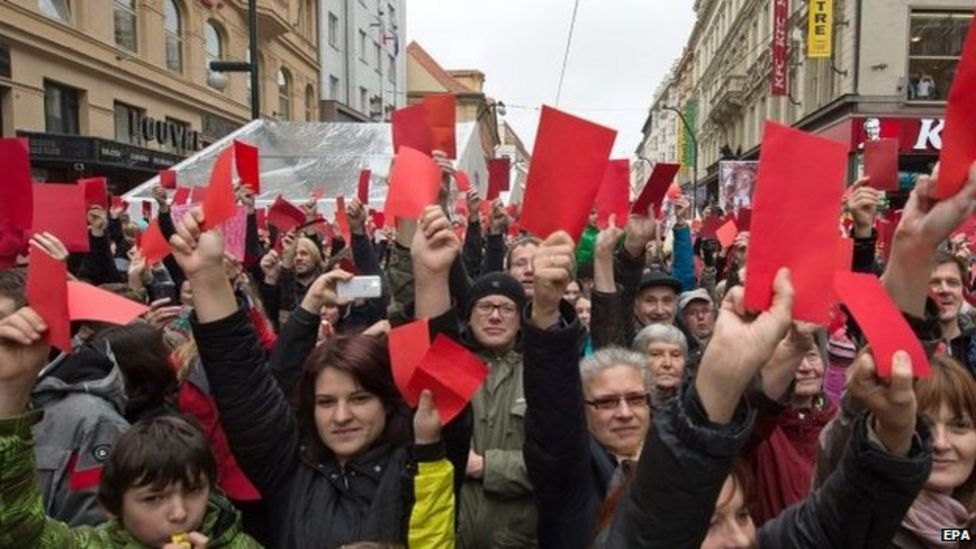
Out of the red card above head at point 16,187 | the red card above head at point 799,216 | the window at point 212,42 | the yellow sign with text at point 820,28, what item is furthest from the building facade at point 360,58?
the red card above head at point 799,216

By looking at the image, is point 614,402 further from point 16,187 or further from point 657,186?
point 16,187

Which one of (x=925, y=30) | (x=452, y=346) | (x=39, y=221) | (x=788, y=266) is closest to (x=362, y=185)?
(x=39, y=221)

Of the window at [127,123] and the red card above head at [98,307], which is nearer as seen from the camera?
the red card above head at [98,307]

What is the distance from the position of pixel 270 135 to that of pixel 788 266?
11628mm

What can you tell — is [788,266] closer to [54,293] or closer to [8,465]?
[54,293]

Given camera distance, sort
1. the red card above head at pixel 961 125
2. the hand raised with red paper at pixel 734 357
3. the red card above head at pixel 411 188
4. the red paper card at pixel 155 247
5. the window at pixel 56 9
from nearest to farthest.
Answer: the hand raised with red paper at pixel 734 357 → the red card above head at pixel 961 125 → the red card above head at pixel 411 188 → the red paper card at pixel 155 247 → the window at pixel 56 9

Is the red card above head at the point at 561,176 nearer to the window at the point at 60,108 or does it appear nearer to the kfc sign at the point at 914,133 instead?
the window at the point at 60,108

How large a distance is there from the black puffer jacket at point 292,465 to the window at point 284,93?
Result: 2443 cm

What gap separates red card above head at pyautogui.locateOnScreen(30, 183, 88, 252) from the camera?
105 inches

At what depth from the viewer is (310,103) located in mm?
28141

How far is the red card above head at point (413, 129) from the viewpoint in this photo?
9.87ft

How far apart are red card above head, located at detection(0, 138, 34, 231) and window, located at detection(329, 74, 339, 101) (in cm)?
2844

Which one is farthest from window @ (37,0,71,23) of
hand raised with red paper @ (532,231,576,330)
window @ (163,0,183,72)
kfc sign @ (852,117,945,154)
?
kfc sign @ (852,117,945,154)

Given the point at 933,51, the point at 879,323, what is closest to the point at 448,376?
the point at 879,323
